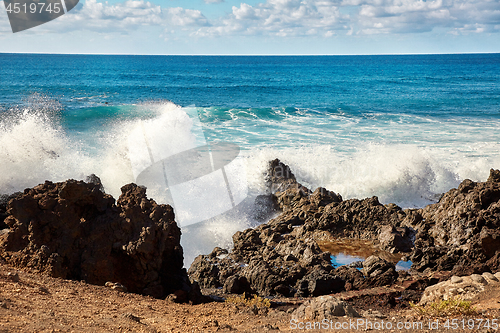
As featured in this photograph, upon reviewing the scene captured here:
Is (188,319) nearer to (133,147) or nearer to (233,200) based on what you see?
(233,200)

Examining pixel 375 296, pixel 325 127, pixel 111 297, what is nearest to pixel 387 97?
pixel 325 127

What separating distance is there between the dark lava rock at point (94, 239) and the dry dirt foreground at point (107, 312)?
1.32 feet

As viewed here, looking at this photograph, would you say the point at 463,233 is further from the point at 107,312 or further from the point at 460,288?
the point at 107,312

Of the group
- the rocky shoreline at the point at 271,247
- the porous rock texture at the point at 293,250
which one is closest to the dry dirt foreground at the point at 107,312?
the rocky shoreline at the point at 271,247

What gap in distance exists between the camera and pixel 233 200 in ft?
50.0

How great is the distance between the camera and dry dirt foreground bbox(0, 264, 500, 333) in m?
4.32

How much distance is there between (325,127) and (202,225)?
16.2m

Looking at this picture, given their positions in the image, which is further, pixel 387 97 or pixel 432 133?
pixel 387 97

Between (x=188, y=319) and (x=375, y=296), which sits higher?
(x=188, y=319)

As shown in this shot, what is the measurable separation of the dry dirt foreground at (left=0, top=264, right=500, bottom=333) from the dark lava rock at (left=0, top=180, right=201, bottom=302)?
1.32 ft

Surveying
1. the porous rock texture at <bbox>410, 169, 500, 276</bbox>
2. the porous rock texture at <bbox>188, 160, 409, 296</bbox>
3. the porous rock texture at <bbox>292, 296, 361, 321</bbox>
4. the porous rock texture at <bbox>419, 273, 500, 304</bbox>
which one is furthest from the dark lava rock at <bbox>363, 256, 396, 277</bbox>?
the porous rock texture at <bbox>292, 296, 361, 321</bbox>

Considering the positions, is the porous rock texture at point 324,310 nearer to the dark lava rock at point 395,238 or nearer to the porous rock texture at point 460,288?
the porous rock texture at point 460,288

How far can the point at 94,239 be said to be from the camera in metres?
6.43

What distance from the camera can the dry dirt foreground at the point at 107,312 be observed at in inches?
170
